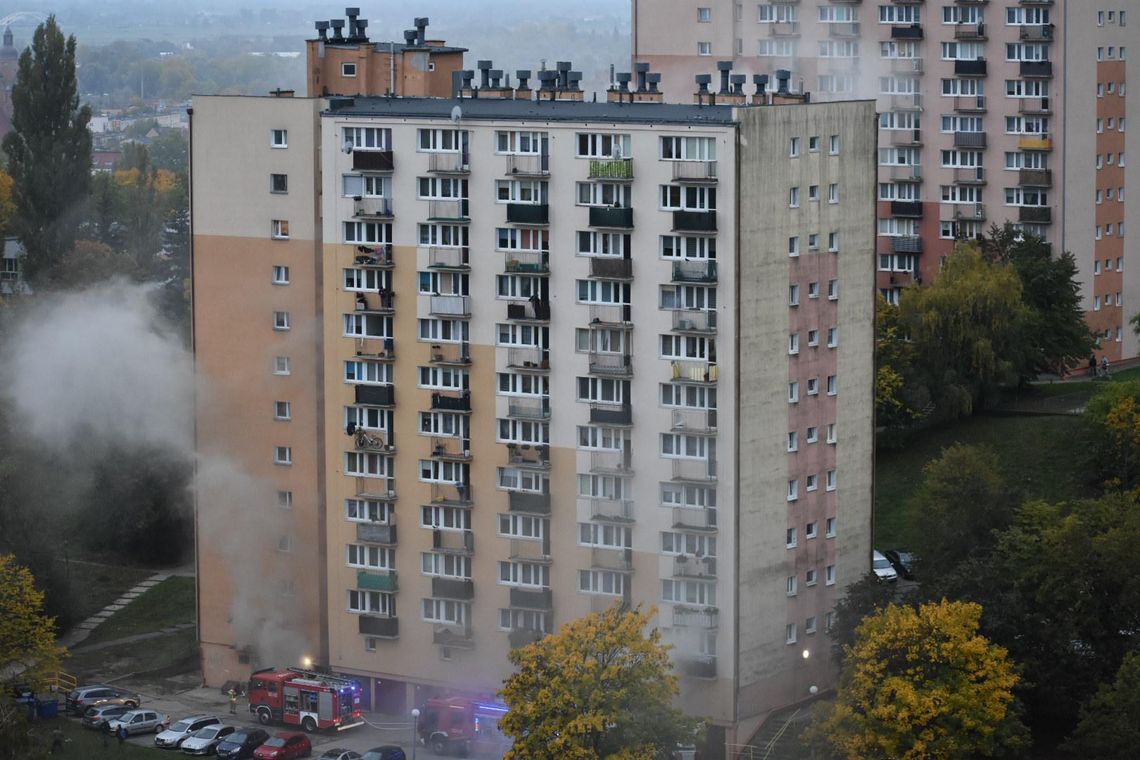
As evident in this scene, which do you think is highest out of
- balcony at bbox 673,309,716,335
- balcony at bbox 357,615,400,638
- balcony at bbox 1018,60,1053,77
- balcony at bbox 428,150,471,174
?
balcony at bbox 1018,60,1053,77

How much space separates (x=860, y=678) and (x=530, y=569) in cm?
1173

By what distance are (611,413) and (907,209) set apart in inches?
1332

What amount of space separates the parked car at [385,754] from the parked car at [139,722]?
23.6ft

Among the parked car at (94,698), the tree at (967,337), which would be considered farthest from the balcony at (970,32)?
the parked car at (94,698)

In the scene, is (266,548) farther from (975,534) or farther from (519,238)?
(975,534)

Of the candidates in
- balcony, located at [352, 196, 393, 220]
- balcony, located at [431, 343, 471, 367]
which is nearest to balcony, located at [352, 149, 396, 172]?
balcony, located at [352, 196, 393, 220]

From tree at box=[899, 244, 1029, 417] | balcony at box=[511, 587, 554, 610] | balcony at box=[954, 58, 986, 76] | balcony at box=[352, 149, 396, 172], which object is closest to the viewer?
balcony at box=[511, 587, 554, 610]

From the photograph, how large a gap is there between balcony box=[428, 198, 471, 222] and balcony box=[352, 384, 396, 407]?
201 inches

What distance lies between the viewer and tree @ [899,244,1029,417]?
81750 millimetres

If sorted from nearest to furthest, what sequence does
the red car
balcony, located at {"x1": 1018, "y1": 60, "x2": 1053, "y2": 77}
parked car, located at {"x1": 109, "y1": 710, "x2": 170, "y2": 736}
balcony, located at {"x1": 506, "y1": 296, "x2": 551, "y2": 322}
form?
the red car
balcony, located at {"x1": 506, "y1": 296, "x2": 551, "y2": 322}
parked car, located at {"x1": 109, "y1": 710, "x2": 170, "y2": 736}
balcony, located at {"x1": 1018, "y1": 60, "x2": 1053, "y2": 77}

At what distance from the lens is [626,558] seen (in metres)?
64.7

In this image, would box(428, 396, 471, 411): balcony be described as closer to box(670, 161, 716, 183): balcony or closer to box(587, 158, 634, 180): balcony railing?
box(587, 158, 634, 180): balcony railing

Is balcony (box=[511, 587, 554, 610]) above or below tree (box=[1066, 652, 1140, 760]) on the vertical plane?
above

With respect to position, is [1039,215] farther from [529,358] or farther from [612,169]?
[529,358]
